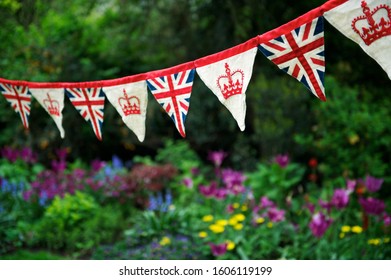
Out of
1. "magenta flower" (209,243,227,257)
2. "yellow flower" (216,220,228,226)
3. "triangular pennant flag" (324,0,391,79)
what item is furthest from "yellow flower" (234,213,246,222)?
"triangular pennant flag" (324,0,391,79)

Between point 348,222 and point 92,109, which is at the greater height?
point 92,109

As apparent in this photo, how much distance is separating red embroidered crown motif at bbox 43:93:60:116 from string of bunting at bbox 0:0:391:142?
0.30 feet

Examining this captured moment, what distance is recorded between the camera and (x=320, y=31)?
236 centimetres

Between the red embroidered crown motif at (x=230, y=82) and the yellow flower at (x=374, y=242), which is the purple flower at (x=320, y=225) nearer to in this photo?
the yellow flower at (x=374, y=242)

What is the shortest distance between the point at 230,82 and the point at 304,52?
435mm

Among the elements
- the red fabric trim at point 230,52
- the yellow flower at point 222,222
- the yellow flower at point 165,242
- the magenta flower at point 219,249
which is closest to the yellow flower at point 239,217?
the yellow flower at point 222,222

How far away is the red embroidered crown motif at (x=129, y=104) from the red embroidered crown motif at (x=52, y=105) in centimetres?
59

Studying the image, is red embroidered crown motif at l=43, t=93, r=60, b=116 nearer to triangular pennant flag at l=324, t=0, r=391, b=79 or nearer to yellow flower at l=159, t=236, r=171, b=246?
yellow flower at l=159, t=236, r=171, b=246

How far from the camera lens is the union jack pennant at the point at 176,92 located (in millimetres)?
2701

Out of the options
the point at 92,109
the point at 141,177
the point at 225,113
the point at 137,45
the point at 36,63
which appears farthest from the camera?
the point at 137,45

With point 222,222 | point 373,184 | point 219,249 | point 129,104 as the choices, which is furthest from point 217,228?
point 129,104
